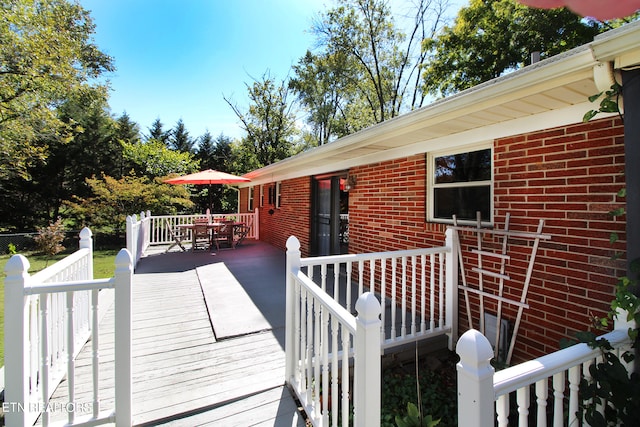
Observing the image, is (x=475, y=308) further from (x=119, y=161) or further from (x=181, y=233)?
(x=119, y=161)

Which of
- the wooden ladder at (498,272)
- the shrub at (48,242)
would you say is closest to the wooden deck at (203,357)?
the wooden ladder at (498,272)

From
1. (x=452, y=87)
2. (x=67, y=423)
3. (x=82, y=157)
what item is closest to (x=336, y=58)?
(x=452, y=87)

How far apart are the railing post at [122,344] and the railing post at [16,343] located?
555 mm

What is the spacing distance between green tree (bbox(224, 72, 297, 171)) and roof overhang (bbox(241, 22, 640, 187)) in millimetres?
19962

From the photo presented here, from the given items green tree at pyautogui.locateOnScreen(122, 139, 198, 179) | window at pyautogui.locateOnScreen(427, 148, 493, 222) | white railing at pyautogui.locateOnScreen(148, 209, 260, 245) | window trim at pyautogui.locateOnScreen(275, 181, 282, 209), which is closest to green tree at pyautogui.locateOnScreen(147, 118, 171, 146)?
green tree at pyautogui.locateOnScreen(122, 139, 198, 179)

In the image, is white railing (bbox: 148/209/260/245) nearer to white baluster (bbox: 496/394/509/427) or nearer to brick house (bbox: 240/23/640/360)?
brick house (bbox: 240/23/640/360)

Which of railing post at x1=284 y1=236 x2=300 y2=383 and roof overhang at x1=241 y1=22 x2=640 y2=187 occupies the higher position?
roof overhang at x1=241 y1=22 x2=640 y2=187

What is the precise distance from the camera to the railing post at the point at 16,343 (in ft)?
6.55

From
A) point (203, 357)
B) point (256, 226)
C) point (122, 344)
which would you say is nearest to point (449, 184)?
point (203, 357)

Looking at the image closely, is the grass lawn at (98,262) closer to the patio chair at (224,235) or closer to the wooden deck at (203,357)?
the wooden deck at (203,357)

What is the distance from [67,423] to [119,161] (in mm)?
21017

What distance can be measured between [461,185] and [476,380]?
300 cm

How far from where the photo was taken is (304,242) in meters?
7.50

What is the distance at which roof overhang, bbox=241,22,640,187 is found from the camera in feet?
5.73
